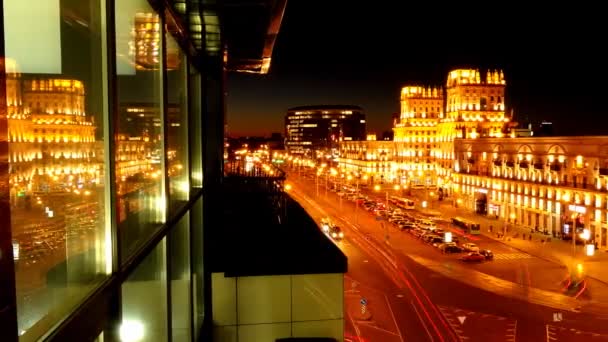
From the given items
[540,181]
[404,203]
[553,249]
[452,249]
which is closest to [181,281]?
[452,249]

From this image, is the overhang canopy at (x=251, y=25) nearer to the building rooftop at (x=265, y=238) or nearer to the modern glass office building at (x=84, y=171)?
the modern glass office building at (x=84, y=171)

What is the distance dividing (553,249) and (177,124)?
41721mm

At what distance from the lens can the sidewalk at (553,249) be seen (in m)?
35.1

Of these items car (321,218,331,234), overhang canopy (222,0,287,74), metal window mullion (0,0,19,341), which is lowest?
car (321,218,331,234)

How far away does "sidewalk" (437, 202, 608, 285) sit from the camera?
115 feet

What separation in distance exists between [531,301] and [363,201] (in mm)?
45253

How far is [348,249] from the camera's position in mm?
40031

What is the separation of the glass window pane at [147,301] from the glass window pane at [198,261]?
290 centimetres

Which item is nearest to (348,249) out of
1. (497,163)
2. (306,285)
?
(497,163)

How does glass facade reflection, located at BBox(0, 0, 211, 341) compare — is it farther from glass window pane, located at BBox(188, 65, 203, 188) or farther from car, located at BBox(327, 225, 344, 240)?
car, located at BBox(327, 225, 344, 240)

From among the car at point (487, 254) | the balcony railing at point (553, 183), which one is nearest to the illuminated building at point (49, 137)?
the car at point (487, 254)

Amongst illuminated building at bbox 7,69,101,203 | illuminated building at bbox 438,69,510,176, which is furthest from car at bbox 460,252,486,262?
illuminated building at bbox 438,69,510,176

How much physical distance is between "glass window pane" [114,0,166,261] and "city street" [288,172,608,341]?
1889cm

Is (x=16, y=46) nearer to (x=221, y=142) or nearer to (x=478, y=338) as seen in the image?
(x=221, y=142)
